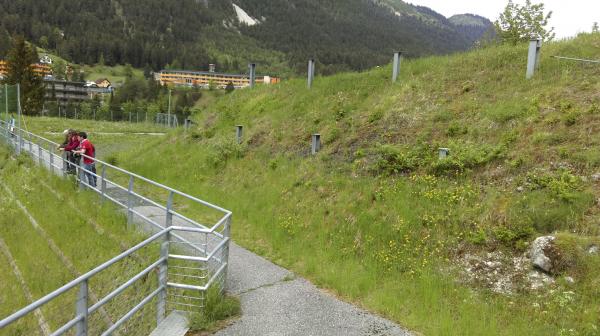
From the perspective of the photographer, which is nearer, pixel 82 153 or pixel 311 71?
pixel 82 153

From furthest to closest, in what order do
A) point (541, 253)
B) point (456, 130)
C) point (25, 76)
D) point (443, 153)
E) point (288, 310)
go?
1. point (25, 76)
2. point (456, 130)
3. point (443, 153)
4. point (288, 310)
5. point (541, 253)

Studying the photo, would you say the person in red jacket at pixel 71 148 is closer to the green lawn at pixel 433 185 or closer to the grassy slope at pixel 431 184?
the grassy slope at pixel 431 184

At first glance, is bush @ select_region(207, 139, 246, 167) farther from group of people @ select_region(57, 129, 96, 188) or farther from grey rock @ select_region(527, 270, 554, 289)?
grey rock @ select_region(527, 270, 554, 289)

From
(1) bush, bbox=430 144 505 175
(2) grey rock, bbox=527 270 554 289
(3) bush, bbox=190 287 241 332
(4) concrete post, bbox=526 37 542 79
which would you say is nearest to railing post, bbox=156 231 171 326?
(3) bush, bbox=190 287 241 332

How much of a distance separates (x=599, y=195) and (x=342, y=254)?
4351 mm

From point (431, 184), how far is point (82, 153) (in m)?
9.68

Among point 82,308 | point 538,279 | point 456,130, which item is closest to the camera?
point 82,308

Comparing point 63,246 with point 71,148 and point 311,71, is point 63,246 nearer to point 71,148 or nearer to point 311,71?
point 71,148

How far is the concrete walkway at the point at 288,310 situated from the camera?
19.6 ft

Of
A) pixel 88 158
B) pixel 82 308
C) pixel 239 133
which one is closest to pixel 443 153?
pixel 82 308

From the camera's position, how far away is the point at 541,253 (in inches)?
251

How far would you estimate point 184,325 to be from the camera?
5820mm

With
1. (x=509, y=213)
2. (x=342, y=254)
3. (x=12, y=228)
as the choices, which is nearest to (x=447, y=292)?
(x=509, y=213)

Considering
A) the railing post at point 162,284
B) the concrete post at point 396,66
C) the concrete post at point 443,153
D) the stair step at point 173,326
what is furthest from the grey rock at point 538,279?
the concrete post at point 396,66
